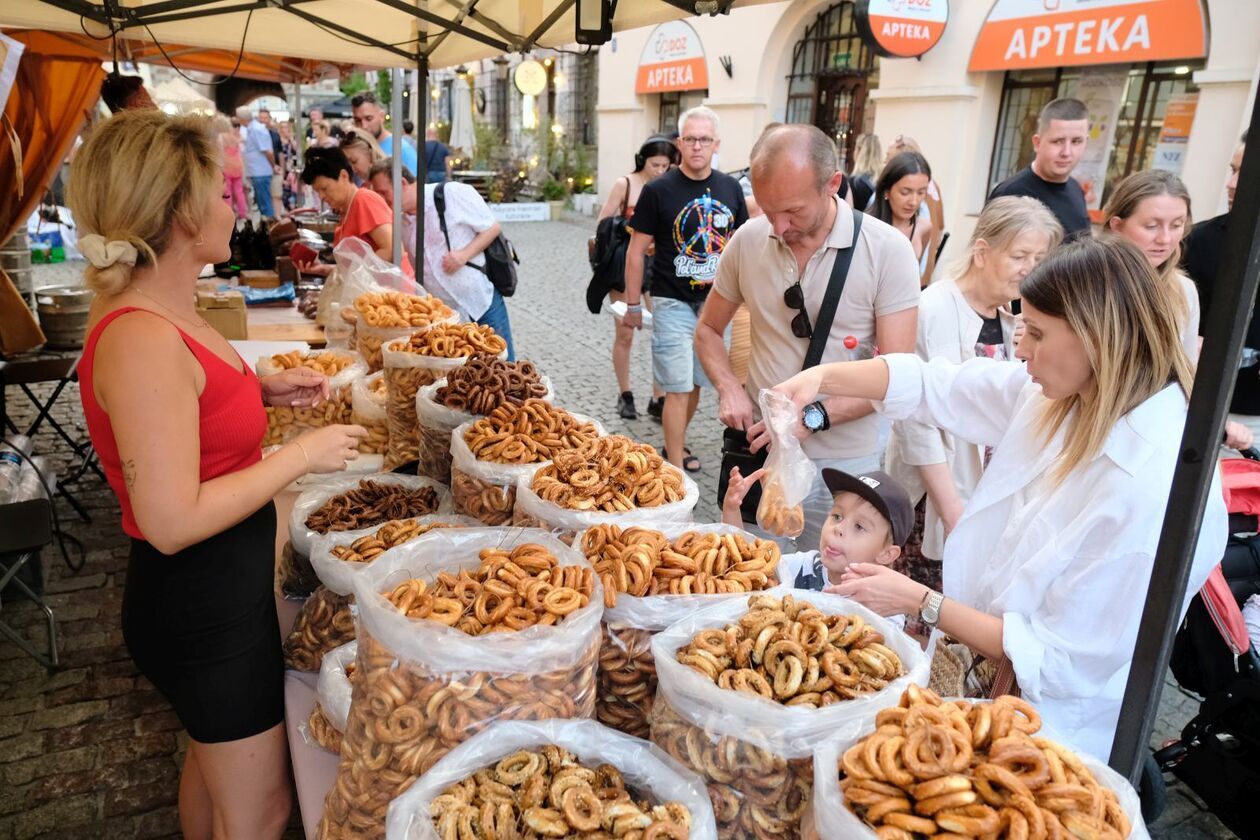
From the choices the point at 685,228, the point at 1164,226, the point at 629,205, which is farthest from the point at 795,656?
the point at 629,205

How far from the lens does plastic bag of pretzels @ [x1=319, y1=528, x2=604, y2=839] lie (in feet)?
4.82

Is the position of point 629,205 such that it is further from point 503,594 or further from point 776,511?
point 503,594

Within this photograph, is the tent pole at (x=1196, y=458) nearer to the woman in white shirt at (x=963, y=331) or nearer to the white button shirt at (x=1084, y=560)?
the white button shirt at (x=1084, y=560)

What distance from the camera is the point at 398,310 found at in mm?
4086

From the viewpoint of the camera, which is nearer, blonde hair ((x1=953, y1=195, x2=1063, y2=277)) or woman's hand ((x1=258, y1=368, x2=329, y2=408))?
woman's hand ((x1=258, y1=368, x2=329, y2=408))

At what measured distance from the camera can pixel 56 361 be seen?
18.3 feet

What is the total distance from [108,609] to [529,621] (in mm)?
3742

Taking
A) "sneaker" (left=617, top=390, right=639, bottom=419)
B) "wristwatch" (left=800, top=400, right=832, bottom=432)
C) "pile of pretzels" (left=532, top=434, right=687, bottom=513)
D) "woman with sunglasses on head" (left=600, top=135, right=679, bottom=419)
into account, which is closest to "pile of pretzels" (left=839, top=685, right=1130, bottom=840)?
"pile of pretzels" (left=532, top=434, right=687, bottom=513)

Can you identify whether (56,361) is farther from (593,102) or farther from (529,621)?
(593,102)

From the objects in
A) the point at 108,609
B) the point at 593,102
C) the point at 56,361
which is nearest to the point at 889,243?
the point at 108,609

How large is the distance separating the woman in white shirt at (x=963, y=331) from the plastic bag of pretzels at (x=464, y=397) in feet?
5.01

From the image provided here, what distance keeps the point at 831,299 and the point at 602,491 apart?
58.8 inches

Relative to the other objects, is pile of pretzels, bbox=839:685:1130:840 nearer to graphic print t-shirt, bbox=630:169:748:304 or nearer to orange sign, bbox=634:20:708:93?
graphic print t-shirt, bbox=630:169:748:304

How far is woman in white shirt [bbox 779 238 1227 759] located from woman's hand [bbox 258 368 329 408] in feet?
6.33
